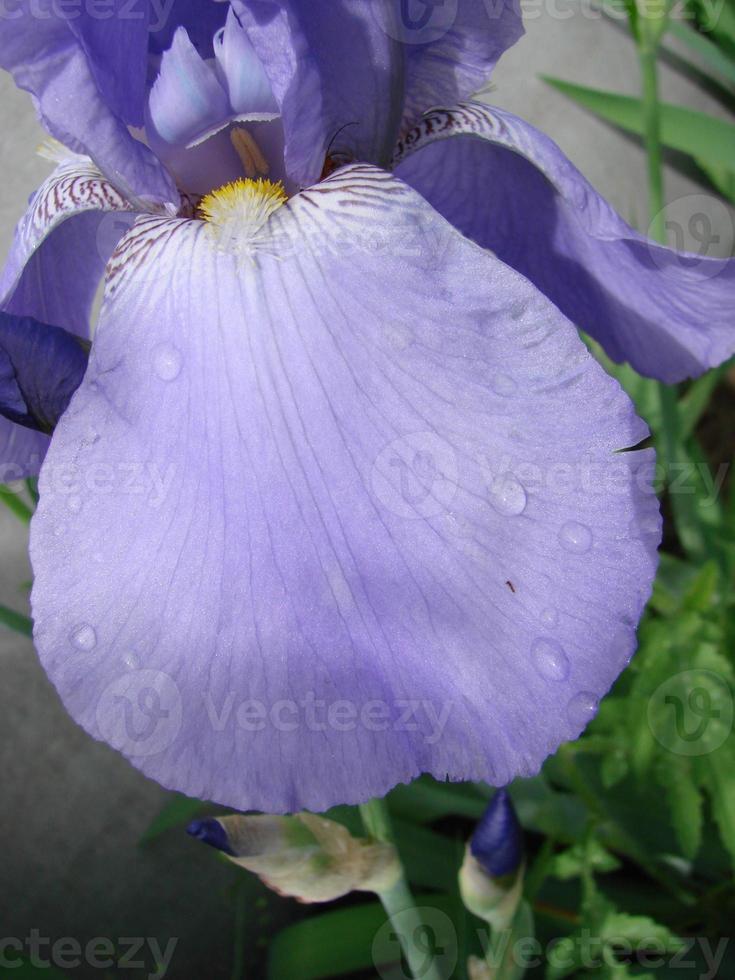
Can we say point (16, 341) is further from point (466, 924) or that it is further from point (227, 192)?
point (466, 924)

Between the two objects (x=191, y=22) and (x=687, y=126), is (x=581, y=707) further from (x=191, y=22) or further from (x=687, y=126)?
(x=687, y=126)

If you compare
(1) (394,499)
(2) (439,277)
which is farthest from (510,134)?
(1) (394,499)

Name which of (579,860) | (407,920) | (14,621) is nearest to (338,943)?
(579,860)

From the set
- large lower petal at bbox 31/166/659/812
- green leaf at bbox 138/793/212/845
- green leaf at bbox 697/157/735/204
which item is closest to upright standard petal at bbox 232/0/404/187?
large lower petal at bbox 31/166/659/812

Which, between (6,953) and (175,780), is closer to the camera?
(175,780)

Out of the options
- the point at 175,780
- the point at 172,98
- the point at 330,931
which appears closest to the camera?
the point at 175,780

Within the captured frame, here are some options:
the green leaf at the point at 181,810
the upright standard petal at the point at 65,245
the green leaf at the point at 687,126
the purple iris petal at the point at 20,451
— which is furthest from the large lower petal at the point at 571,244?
the green leaf at the point at 181,810
